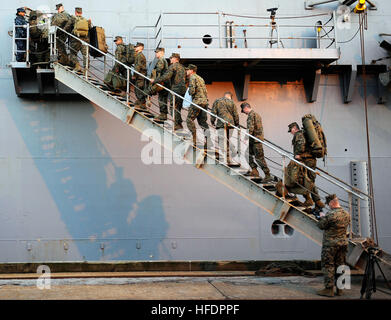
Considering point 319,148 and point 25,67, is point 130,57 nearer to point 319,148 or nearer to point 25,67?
point 25,67

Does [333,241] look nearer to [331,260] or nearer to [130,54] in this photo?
[331,260]

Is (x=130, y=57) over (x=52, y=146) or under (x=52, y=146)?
over

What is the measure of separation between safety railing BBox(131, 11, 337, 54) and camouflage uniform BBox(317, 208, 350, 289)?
18.4ft

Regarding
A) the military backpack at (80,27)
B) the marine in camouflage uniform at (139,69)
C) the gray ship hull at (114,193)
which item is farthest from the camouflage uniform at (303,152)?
the military backpack at (80,27)

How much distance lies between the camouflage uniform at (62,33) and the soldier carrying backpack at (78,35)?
0.44 feet

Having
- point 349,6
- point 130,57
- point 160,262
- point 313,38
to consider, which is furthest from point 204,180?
point 349,6

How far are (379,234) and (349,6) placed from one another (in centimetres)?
594

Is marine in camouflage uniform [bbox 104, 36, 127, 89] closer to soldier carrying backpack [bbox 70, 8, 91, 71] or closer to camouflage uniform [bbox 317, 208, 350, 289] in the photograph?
soldier carrying backpack [bbox 70, 8, 91, 71]

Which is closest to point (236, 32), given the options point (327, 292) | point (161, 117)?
point (161, 117)

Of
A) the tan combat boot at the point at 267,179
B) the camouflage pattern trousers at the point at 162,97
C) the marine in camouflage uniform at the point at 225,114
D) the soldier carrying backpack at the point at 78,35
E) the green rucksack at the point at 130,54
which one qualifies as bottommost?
the tan combat boot at the point at 267,179

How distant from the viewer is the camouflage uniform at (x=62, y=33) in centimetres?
1043

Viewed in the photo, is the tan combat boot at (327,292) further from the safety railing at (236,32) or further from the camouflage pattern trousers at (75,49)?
the camouflage pattern trousers at (75,49)

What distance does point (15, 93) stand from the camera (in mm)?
11383

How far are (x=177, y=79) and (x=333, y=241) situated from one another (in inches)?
175
